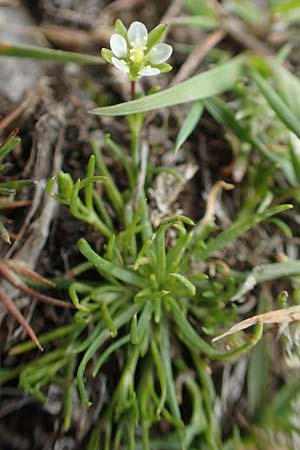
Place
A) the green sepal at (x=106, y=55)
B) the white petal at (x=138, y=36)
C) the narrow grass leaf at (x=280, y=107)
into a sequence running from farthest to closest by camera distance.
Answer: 1. the narrow grass leaf at (x=280, y=107)
2. the white petal at (x=138, y=36)
3. the green sepal at (x=106, y=55)

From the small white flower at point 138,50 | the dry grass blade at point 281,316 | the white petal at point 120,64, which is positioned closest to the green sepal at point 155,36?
the small white flower at point 138,50

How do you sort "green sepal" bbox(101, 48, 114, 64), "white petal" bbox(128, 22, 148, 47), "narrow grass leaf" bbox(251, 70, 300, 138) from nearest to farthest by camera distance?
"green sepal" bbox(101, 48, 114, 64)
"white petal" bbox(128, 22, 148, 47)
"narrow grass leaf" bbox(251, 70, 300, 138)

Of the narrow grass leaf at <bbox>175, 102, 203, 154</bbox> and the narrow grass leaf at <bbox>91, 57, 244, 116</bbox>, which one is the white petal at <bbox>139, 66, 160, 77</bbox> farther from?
the narrow grass leaf at <bbox>175, 102, 203, 154</bbox>

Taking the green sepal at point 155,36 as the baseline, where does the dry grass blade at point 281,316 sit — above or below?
below

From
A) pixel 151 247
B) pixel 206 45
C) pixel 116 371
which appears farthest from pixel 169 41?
pixel 116 371

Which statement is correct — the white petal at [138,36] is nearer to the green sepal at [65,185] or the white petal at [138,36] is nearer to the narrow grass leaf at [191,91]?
the narrow grass leaf at [191,91]

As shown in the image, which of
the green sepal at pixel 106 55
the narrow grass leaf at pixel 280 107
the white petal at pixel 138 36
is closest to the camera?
the green sepal at pixel 106 55

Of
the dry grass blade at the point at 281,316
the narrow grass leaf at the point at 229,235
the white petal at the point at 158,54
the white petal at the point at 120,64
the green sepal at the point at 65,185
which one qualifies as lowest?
the dry grass blade at the point at 281,316

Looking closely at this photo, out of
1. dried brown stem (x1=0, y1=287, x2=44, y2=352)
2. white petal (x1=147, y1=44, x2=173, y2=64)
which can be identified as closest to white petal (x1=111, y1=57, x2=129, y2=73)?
white petal (x1=147, y1=44, x2=173, y2=64)

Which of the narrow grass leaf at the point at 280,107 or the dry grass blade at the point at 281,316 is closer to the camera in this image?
the dry grass blade at the point at 281,316
